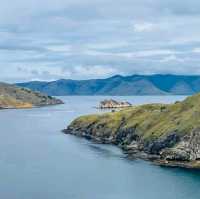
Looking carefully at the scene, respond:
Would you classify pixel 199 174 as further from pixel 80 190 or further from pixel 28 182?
pixel 28 182

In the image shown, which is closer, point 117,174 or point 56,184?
point 56,184

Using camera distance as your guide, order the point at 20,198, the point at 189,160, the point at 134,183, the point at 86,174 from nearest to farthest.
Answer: the point at 20,198
the point at 134,183
the point at 86,174
the point at 189,160

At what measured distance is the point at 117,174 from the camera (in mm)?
184375

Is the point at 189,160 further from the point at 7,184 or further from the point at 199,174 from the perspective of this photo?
the point at 7,184

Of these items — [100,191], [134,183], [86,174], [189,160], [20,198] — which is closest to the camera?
[20,198]

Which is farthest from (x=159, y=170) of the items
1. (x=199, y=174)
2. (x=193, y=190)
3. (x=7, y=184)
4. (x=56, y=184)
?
(x=7, y=184)

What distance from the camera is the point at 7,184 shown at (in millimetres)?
165375

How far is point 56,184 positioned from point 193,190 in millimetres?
40830

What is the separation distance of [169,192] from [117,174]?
2996cm

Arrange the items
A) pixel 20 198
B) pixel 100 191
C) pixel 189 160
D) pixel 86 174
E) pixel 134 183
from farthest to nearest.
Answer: pixel 189 160
pixel 86 174
pixel 134 183
pixel 100 191
pixel 20 198

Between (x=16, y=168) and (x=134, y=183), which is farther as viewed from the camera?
(x=16, y=168)

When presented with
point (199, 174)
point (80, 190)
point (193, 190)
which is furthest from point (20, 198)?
point (199, 174)

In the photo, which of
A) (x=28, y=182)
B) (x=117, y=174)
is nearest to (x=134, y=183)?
(x=117, y=174)

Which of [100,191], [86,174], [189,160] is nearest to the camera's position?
[100,191]
